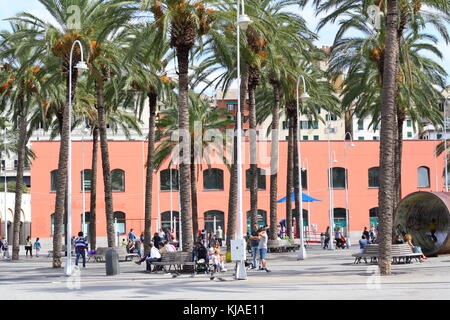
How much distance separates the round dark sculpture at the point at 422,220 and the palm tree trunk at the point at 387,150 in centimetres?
1030

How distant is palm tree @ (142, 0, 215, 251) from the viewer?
26609 mm

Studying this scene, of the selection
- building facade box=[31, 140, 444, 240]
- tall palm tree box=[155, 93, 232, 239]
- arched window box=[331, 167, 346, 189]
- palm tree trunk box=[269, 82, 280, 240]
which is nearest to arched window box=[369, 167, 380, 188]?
building facade box=[31, 140, 444, 240]

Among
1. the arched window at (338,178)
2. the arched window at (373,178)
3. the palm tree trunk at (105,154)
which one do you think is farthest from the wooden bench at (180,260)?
the arched window at (373,178)

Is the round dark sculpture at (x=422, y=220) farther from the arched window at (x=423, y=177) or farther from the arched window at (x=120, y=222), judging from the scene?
the arched window at (x=423, y=177)

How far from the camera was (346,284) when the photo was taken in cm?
1998

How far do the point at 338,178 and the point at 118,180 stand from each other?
2042cm

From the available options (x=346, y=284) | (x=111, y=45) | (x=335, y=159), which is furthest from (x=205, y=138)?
(x=346, y=284)

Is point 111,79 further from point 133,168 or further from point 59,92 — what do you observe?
point 133,168

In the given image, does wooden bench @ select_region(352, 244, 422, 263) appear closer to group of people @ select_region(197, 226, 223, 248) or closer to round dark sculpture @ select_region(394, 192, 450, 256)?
round dark sculpture @ select_region(394, 192, 450, 256)

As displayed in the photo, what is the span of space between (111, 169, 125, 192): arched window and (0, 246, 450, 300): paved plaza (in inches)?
1541

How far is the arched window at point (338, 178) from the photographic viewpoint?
70188 millimetres

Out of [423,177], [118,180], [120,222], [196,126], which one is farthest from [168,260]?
[423,177]
